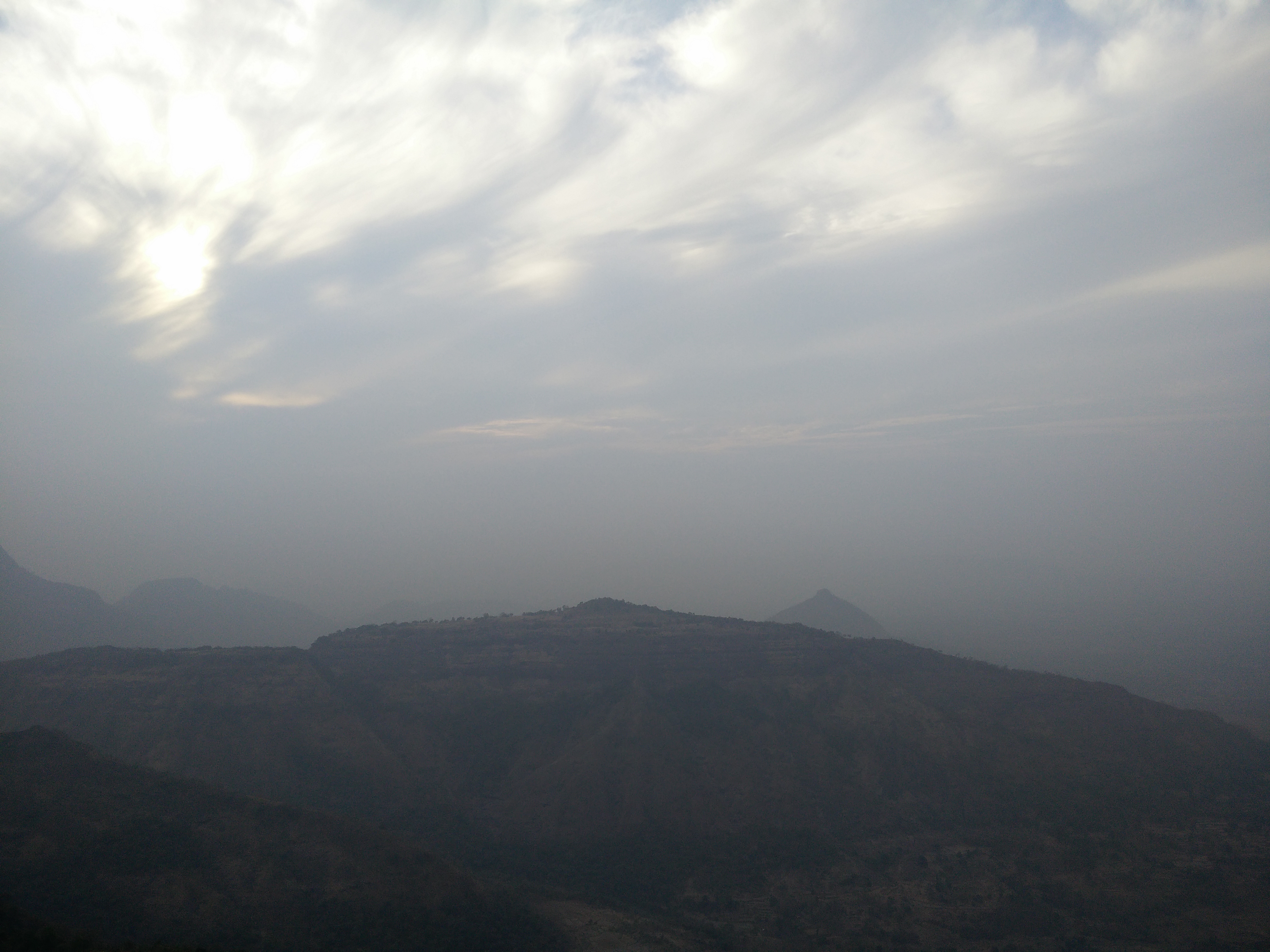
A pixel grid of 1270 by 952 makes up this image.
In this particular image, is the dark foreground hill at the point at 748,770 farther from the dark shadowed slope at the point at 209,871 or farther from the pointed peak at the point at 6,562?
the pointed peak at the point at 6,562

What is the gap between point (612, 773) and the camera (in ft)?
230

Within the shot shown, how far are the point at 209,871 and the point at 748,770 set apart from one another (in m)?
50.0

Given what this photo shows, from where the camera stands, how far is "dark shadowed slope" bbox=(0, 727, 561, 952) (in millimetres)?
34438

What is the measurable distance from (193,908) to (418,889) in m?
11.4

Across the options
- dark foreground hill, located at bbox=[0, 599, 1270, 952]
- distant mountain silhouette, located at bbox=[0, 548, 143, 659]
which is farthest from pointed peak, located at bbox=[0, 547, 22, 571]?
dark foreground hill, located at bbox=[0, 599, 1270, 952]

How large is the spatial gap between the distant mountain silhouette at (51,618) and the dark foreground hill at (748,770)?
84439mm

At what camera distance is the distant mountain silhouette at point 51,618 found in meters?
138

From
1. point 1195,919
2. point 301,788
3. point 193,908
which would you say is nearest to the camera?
point 193,908

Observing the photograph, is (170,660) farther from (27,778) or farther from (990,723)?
(990,723)

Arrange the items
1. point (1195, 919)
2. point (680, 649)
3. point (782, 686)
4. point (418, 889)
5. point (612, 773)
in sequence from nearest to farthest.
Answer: point (418, 889), point (1195, 919), point (612, 773), point (782, 686), point (680, 649)

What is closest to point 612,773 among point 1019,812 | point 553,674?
point 553,674

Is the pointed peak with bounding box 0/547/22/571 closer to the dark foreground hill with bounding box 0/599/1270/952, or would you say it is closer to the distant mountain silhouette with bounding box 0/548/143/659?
the distant mountain silhouette with bounding box 0/548/143/659

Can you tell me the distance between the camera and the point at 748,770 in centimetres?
7206

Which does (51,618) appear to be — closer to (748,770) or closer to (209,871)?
(209,871)
